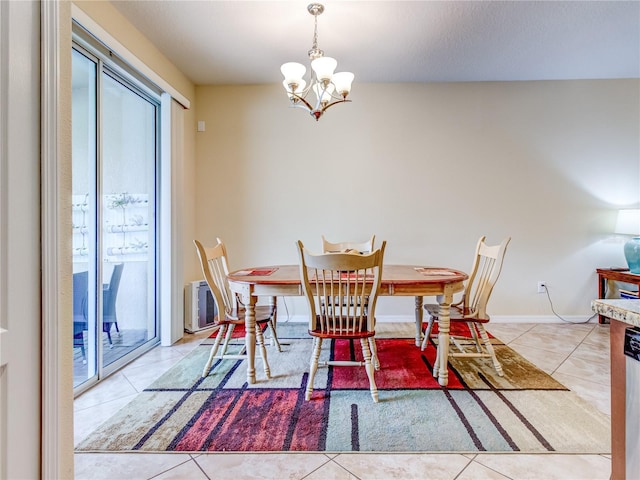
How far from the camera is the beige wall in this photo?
3.71 m

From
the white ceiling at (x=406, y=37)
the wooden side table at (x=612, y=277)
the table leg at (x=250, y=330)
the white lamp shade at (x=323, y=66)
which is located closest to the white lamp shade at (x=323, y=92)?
the white lamp shade at (x=323, y=66)

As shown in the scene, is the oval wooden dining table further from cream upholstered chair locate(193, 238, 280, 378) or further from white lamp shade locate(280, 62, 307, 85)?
white lamp shade locate(280, 62, 307, 85)

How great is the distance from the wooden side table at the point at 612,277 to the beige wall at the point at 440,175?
4.7 inches

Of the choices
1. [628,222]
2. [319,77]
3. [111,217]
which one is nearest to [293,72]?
[319,77]

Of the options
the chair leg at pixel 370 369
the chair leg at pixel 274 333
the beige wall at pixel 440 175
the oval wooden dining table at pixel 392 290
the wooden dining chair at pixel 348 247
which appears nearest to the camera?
the chair leg at pixel 370 369

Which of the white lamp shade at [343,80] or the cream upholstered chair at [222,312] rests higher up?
the white lamp shade at [343,80]

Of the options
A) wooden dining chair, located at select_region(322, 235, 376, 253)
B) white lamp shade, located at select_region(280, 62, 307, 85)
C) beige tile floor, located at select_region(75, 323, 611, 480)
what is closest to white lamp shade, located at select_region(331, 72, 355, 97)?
white lamp shade, located at select_region(280, 62, 307, 85)

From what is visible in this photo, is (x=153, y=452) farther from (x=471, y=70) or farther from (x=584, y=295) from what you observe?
(x=584, y=295)

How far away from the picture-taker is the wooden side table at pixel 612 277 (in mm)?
3167

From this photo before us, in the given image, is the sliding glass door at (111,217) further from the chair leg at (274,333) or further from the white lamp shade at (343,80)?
the white lamp shade at (343,80)

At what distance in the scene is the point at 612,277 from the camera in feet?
11.3

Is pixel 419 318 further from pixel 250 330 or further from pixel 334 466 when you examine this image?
pixel 334 466

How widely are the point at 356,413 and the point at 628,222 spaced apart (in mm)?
3563

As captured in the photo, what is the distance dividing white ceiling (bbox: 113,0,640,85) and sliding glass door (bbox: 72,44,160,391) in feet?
1.96
